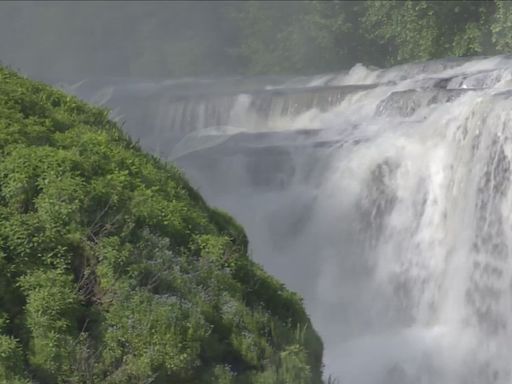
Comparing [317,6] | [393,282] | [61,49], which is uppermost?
[61,49]

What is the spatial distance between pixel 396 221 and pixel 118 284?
8.77 metres

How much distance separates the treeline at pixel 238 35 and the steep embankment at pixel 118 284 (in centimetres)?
2167

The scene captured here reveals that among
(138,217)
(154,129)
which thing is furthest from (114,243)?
(154,129)

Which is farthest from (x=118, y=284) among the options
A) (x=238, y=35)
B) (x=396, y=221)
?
(x=238, y=35)

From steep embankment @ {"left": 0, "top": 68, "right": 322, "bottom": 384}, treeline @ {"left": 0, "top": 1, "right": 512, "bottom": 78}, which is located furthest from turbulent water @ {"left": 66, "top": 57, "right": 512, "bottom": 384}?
treeline @ {"left": 0, "top": 1, "right": 512, "bottom": 78}

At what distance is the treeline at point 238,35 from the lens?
2869 centimetres

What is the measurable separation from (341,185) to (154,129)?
10.6 m

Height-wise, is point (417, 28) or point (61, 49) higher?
point (61, 49)

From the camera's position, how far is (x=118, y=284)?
4.14m

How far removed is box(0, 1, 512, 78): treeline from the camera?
2869 centimetres

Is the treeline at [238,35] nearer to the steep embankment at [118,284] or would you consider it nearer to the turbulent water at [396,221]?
the turbulent water at [396,221]

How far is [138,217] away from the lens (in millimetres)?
4469

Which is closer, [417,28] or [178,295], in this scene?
[178,295]

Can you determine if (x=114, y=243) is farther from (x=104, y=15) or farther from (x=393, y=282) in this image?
(x=104, y=15)
